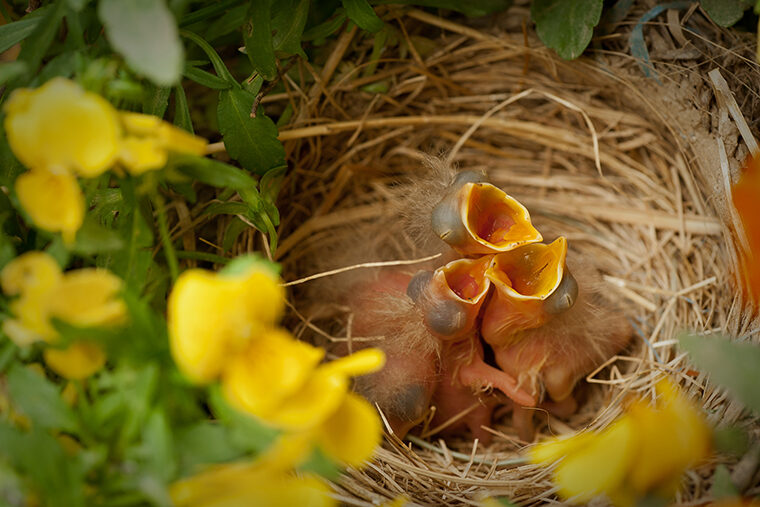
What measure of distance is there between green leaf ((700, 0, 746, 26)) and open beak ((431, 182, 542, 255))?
18.8 inches

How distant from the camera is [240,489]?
678 mm

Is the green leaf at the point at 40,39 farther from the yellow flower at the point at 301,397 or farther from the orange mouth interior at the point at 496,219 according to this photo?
the orange mouth interior at the point at 496,219

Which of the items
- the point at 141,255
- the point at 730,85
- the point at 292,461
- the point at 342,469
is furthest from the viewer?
the point at 730,85

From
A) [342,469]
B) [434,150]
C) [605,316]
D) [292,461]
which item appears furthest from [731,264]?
[292,461]

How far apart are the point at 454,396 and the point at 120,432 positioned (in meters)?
0.78

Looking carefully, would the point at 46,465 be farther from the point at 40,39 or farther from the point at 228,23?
the point at 228,23

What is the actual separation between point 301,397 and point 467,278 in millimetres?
678

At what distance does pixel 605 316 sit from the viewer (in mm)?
1396

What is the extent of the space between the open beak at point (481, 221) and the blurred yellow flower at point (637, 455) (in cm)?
47

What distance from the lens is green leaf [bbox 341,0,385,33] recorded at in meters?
1.25

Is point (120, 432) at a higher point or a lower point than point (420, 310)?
higher

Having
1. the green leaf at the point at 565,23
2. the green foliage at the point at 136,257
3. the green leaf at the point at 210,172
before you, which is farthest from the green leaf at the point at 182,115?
the green leaf at the point at 565,23

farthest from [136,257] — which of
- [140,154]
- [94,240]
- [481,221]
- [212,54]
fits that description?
[481,221]

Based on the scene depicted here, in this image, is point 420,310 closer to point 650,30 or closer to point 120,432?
point 120,432
